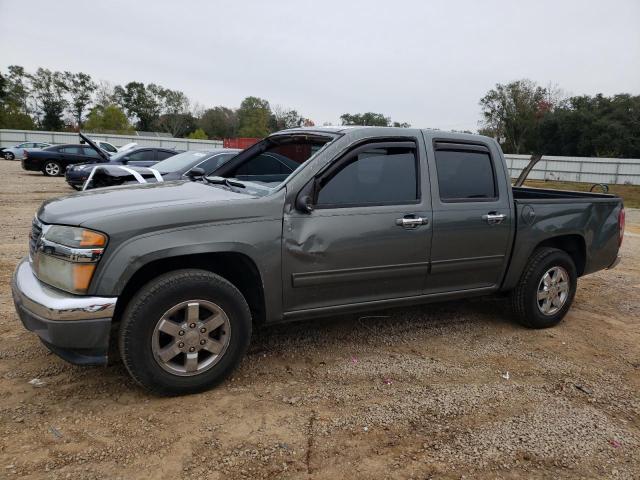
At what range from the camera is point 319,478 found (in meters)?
2.43

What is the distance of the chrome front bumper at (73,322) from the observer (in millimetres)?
2756

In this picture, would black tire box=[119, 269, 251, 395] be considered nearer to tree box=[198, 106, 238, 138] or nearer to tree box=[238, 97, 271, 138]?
tree box=[238, 97, 271, 138]

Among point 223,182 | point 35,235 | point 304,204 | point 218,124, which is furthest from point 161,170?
point 218,124

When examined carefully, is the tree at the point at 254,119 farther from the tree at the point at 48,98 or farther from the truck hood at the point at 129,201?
the truck hood at the point at 129,201

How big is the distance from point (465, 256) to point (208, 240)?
2176mm

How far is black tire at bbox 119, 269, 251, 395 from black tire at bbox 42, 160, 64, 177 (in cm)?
2040

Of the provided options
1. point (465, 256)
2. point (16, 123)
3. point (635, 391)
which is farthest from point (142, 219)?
point (16, 123)

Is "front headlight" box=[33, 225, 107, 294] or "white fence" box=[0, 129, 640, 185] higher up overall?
"white fence" box=[0, 129, 640, 185]

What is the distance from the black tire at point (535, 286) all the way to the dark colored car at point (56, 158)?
63.5 feet

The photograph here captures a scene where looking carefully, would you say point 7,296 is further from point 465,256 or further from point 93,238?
point 465,256

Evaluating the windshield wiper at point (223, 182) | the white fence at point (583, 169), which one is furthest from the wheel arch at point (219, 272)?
the white fence at point (583, 169)

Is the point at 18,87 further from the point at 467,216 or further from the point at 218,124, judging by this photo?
the point at 467,216

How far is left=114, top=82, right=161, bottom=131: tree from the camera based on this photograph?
8656cm

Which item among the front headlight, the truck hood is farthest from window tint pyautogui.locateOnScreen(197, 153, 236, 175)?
the front headlight
